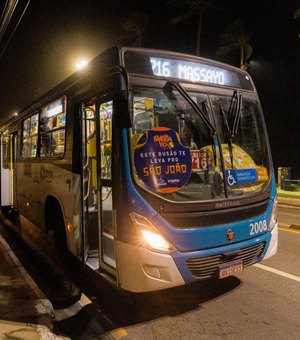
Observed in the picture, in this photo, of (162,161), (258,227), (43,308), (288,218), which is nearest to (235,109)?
(162,161)

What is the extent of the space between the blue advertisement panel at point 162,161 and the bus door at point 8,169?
680cm

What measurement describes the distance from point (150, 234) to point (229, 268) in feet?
3.54

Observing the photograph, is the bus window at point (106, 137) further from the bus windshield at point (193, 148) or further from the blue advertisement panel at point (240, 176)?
the blue advertisement panel at point (240, 176)

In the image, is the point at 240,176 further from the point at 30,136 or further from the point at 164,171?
the point at 30,136

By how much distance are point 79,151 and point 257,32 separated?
2567 cm

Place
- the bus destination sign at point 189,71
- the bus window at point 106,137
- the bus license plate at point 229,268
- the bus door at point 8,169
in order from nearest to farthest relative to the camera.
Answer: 1. the bus license plate at point 229,268
2. the bus destination sign at point 189,71
3. the bus window at point 106,137
4. the bus door at point 8,169

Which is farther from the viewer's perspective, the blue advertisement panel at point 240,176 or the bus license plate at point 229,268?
the blue advertisement panel at point 240,176

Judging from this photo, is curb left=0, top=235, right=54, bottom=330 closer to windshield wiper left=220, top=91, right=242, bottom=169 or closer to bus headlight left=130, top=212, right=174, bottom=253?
bus headlight left=130, top=212, right=174, bottom=253

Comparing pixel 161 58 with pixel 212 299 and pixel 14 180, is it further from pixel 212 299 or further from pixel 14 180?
pixel 14 180

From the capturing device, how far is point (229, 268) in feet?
13.6

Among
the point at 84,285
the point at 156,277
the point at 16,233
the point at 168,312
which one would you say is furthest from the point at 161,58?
the point at 16,233

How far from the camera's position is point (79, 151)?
506 centimetres

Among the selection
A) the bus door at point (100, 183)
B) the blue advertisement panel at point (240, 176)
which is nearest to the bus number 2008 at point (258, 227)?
the blue advertisement panel at point (240, 176)

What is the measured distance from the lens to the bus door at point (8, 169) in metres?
10.1
